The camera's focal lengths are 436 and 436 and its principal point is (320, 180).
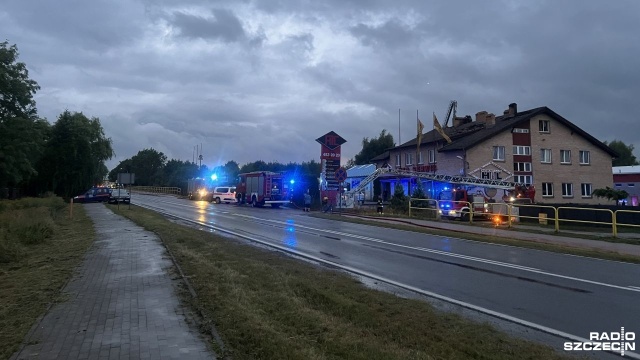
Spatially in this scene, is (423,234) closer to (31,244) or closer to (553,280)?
(553,280)

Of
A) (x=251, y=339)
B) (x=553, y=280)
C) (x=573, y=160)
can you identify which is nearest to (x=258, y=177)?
(x=573, y=160)

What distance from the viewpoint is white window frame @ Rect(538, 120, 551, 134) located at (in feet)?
142

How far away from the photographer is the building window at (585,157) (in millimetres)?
44375

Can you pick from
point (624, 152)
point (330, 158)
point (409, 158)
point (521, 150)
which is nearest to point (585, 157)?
point (521, 150)

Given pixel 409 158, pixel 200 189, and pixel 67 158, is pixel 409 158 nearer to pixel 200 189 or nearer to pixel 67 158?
pixel 200 189

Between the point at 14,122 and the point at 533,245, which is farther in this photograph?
the point at 14,122

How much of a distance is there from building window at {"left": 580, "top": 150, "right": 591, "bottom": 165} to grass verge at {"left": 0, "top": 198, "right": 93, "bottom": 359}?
44.8 metres

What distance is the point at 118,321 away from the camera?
5844 millimetres

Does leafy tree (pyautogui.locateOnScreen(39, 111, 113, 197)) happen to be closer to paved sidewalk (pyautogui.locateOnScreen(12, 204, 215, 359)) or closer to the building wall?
paved sidewalk (pyautogui.locateOnScreen(12, 204, 215, 359))

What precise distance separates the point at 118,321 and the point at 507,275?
8111 millimetres

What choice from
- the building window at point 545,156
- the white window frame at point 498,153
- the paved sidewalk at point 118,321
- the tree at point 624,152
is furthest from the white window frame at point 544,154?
the tree at point 624,152

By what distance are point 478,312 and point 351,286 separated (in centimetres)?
225

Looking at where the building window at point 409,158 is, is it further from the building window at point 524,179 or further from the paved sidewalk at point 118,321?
the paved sidewalk at point 118,321

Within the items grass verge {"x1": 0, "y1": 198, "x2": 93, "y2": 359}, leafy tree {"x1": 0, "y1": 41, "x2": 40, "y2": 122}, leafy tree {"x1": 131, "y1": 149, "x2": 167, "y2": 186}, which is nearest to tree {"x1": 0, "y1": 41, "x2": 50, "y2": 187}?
leafy tree {"x1": 0, "y1": 41, "x2": 40, "y2": 122}
